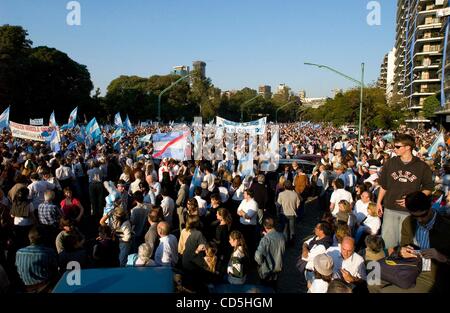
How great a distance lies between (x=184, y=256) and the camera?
5941 millimetres

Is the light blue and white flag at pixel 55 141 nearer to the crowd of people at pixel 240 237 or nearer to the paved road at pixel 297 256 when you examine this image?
the crowd of people at pixel 240 237

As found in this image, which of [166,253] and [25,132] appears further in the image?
[25,132]

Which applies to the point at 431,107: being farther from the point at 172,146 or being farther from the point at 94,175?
the point at 94,175

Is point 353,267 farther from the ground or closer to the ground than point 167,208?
closer to the ground

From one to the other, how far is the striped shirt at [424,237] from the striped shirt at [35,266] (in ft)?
13.4

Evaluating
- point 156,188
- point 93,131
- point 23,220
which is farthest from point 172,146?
point 93,131

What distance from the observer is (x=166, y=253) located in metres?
5.79

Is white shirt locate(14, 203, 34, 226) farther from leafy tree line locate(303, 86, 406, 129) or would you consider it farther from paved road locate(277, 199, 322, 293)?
leafy tree line locate(303, 86, 406, 129)

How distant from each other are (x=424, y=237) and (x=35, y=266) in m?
4.29

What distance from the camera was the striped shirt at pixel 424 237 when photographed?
12.7ft

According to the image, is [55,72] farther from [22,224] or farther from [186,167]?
[22,224]

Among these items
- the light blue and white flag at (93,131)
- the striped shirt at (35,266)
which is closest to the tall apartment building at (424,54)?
the light blue and white flag at (93,131)
